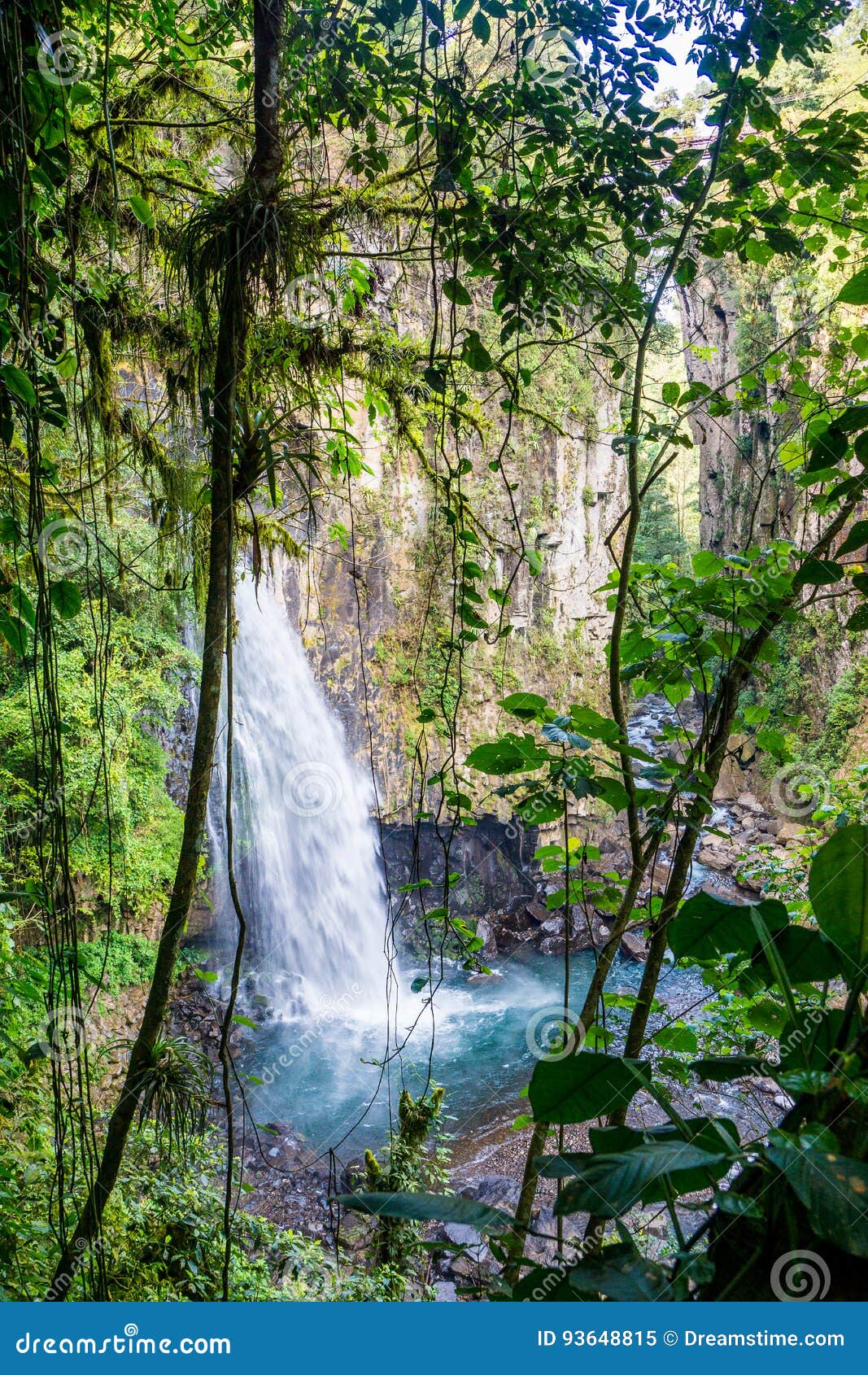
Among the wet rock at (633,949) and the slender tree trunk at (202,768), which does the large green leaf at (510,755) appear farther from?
the wet rock at (633,949)

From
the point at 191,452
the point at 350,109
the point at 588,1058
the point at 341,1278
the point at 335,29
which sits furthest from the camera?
the point at 191,452

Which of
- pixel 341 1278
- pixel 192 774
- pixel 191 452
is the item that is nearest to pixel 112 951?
pixel 341 1278

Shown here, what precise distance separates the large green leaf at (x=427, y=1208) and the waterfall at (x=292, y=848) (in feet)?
19.8

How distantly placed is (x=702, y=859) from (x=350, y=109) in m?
8.55

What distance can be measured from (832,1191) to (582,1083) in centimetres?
21

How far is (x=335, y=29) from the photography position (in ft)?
4.13

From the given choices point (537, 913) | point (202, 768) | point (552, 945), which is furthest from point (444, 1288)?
point (537, 913)

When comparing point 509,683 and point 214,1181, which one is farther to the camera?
point 509,683

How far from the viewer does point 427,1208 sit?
60 cm

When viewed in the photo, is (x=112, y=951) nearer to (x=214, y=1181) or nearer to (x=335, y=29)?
(x=214, y=1181)

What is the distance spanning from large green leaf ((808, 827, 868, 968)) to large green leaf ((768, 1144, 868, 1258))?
0.22 metres

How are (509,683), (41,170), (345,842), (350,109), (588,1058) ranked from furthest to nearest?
1. (509,683)
2. (345,842)
3. (350,109)
4. (41,170)
5. (588,1058)

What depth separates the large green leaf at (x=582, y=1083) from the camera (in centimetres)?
65

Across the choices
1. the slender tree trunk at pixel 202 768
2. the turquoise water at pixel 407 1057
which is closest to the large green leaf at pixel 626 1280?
the slender tree trunk at pixel 202 768
